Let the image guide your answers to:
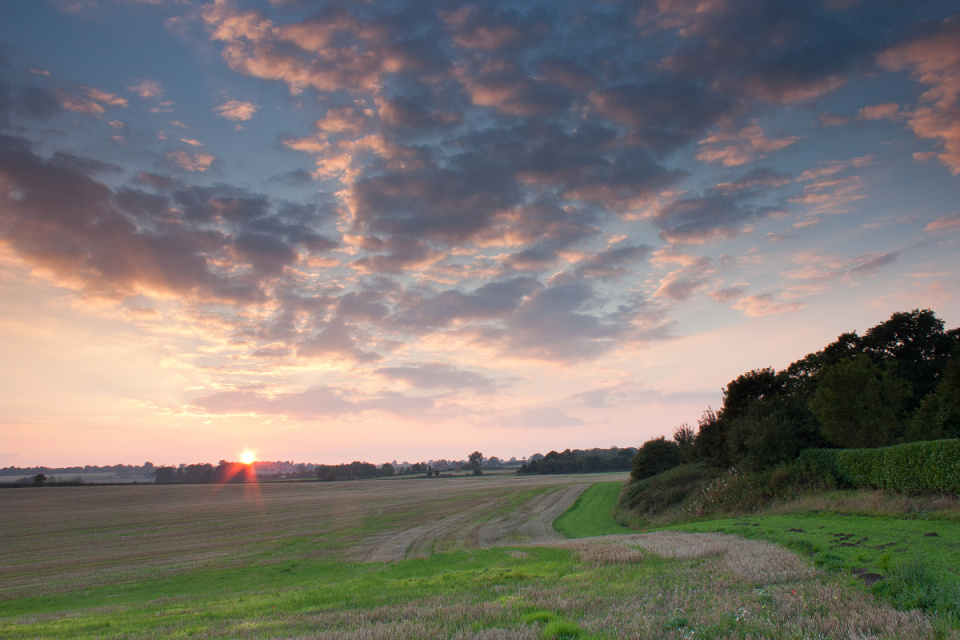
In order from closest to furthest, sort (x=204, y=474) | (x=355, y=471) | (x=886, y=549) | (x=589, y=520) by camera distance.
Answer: (x=886, y=549), (x=589, y=520), (x=204, y=474), (x=355, y=471)

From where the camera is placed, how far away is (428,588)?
13.9 metres

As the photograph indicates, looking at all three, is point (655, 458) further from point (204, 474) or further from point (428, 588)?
point (204, 474)

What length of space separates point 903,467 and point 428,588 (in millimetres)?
23217

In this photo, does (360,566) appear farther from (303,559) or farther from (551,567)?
(551,567)

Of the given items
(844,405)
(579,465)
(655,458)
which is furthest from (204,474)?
(844,405)

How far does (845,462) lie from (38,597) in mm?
40214

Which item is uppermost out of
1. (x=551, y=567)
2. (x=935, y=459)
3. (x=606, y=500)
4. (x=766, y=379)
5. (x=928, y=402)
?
(x=766, y=379)

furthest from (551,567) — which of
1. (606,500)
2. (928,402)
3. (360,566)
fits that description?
(606,500)

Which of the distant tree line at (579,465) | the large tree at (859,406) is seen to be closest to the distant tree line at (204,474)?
the distant tree line at (579,465)

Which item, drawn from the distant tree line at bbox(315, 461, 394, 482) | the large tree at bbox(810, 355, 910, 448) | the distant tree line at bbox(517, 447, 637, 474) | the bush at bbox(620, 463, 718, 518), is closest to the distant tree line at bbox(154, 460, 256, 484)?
the distant tree line at bbox(315, 461, 394, 482)

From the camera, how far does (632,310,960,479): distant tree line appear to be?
1355 inches

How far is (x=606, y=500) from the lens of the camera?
2307 inches

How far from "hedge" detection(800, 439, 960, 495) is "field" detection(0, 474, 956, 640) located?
31.9 feet

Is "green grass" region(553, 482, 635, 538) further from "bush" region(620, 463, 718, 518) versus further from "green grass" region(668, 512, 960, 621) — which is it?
"green grass" region(668, 512, 960, 621)
